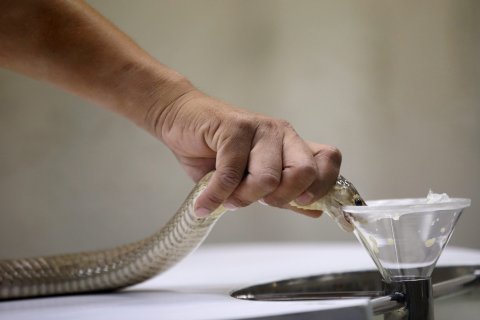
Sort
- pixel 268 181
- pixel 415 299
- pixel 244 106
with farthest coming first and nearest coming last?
pixel 244 106
pixel 268 181
pixel 415 299

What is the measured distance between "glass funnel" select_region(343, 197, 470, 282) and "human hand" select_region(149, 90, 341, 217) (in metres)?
0.11

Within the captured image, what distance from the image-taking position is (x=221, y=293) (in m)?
1.02

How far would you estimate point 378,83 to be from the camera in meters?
3.00

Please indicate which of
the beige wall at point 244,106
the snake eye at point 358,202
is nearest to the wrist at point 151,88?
the snake eye at point 358,202

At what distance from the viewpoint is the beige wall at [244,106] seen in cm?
294

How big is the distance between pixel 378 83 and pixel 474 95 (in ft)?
1.25

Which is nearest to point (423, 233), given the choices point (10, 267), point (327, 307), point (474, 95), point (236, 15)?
point (327, 307)

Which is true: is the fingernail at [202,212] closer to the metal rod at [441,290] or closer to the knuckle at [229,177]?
the knuckle at [229,177]

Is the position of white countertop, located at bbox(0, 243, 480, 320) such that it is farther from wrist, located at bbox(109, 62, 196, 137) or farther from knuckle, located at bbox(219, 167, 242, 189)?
wrist, located at bbox(109, 62, 196, 137)

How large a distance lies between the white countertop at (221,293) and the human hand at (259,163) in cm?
14

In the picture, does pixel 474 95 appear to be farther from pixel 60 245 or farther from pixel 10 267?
pixel 10 267

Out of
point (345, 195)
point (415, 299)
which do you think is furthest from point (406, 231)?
point (345, 195)

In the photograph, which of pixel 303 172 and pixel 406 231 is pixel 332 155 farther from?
pixel 406 231

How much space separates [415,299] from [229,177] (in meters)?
0.28
